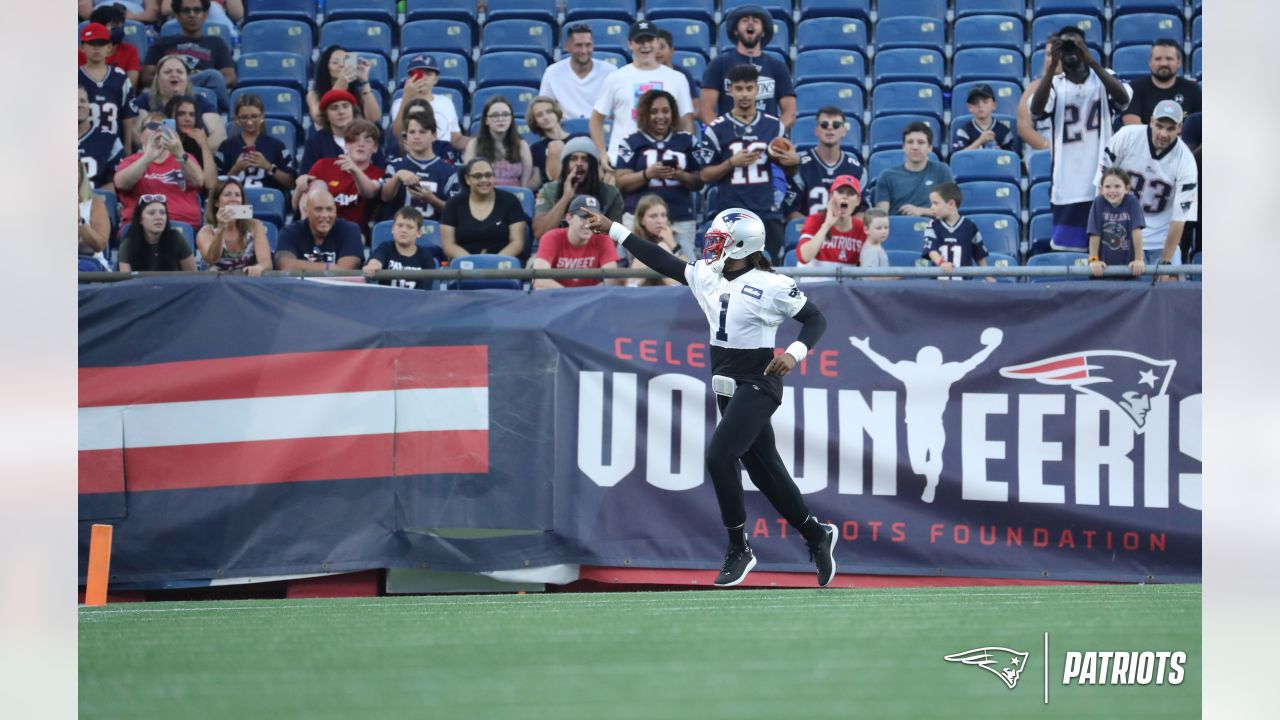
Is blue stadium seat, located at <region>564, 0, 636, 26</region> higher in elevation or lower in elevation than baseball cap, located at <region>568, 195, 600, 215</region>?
higher

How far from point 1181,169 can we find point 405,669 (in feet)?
24.8

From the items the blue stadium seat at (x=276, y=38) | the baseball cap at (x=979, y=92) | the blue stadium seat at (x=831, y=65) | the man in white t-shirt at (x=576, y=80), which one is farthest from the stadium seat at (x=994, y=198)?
the blue stadium seat at (x=276, y=38)

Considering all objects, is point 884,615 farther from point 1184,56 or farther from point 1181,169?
point 1184,56

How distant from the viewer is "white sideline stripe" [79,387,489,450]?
9.63 metres

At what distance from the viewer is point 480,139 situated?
37.9ft

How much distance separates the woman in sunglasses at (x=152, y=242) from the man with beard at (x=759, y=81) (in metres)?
4.35

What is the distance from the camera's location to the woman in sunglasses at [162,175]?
11414mm

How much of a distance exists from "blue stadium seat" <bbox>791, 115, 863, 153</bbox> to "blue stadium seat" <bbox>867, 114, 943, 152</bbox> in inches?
5.5

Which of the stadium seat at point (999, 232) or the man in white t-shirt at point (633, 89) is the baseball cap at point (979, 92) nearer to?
the stadium seat at point (999, 232)

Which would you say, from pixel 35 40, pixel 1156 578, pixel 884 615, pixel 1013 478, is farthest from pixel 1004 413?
pixel 35 40

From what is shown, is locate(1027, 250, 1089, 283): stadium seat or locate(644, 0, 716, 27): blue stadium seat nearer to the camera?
locate(1027, 250, 1089, 283): stadium seat

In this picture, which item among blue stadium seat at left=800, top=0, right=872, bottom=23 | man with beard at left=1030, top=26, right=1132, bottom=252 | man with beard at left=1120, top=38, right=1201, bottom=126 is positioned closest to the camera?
man with beard at left=1030, top=26, right=1132, bottom=252

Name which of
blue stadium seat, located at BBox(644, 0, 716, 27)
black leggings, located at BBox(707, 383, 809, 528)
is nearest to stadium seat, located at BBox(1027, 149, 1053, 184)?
blue stadium seat, located at BBox(644, 0, 716, 27)

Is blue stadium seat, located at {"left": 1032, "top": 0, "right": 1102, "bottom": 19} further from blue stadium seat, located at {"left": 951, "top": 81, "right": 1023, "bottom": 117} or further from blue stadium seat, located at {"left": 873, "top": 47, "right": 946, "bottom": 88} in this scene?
blue stadium seat, located at {"left": 951, "top": 81, "right": 1023, "bottom": 117}
